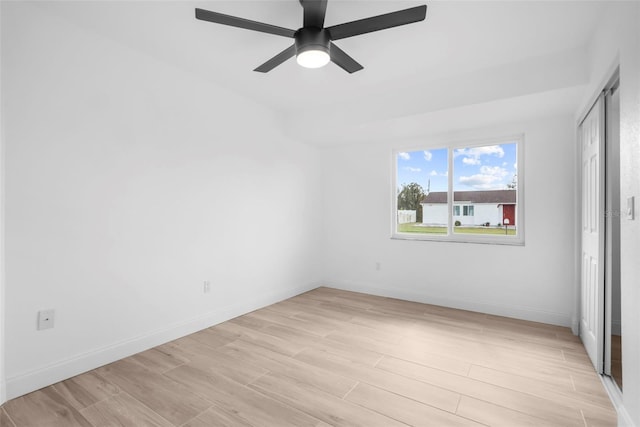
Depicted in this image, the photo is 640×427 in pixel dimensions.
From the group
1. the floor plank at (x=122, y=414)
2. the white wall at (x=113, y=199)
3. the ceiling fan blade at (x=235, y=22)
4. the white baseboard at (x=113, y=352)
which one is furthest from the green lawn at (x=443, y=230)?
the floor plank at (x=122, y=414)

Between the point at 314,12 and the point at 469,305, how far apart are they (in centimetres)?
342

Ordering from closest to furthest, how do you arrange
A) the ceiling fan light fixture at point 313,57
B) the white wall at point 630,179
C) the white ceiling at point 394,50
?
1. the white wall at point 630,179
2. the ceiling fan light fixture at point 313,57
3. the white ceiling at point 394,50

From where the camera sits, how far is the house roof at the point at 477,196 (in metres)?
3.58

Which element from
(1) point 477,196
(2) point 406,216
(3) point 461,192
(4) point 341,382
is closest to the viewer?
(4) point 341,382

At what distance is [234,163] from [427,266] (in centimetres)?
267

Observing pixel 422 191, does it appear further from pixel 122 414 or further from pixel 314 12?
pixel 122 414

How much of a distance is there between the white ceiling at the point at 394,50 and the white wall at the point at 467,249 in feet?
1.47

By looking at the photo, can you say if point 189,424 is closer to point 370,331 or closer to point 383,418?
point 383,418

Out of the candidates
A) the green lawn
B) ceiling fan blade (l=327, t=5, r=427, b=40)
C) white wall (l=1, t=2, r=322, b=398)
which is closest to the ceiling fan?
ceiling fan blade (l=327, t=5, r=427, b=40)

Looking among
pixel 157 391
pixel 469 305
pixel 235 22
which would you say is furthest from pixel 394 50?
pixel 157 391

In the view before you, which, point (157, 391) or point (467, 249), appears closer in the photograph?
point (157, 391)

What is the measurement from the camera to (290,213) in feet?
14.0

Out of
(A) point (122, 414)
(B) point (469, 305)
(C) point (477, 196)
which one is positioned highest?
(C) point (477, 196)

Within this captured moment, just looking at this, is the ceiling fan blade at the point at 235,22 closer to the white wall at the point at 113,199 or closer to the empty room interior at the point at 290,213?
the empty room interior at the point at 290,213
